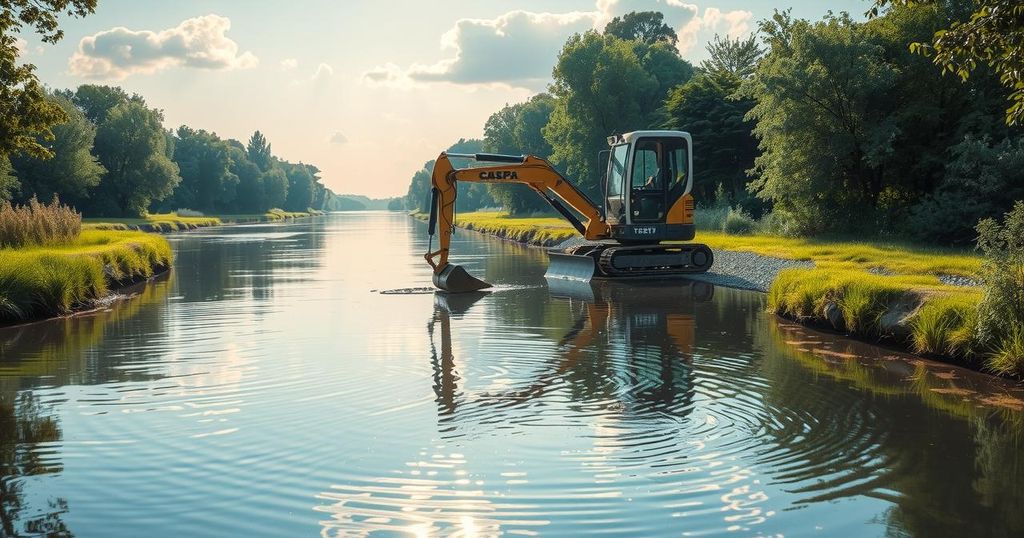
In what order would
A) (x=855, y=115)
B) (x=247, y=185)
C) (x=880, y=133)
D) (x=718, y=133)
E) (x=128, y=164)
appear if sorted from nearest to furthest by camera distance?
(x=880, y=133), (x=855, y=115), (x=718, y=133), (x=128, y=164), (x=247, y=185)

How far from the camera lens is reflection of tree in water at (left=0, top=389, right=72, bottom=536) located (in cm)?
610

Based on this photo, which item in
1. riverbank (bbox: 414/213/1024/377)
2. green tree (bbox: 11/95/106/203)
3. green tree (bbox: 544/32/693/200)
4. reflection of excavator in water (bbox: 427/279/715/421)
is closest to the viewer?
reflection of excavator in water (bbox: 427/279/715/421)

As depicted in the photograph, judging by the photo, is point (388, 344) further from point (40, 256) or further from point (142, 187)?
point (142, 187)

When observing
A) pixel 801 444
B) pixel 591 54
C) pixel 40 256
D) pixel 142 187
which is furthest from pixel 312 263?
pixel 142 187

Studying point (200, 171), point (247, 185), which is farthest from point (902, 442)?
point (247, 185)

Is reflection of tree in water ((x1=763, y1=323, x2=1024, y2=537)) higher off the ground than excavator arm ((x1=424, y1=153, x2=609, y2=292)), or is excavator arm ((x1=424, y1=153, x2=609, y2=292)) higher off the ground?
excavator arm ((x1=424, y1=153, x2=609, y2=292))

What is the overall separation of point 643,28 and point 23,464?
309ft

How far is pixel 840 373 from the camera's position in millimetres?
11156

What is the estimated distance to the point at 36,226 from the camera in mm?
24875

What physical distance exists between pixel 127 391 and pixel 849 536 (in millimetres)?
7973

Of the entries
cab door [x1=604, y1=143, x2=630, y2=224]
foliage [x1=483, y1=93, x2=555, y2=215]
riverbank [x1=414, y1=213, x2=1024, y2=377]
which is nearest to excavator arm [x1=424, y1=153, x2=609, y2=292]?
cab door [x1=604, y1=143, x2=630, y2=224]

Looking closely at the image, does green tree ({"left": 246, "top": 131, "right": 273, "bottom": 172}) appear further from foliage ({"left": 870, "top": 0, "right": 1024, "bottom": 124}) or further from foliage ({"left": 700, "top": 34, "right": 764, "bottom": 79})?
foliage ({"left": 870, "top": 0, "right": 1024, "bottom": 124})

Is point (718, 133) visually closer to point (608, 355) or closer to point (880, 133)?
point (880, 133)

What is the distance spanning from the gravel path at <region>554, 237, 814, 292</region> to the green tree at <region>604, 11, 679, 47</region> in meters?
73.0
